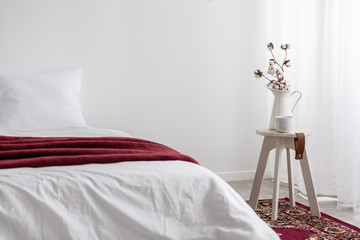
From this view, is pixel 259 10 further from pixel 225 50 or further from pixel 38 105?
pixel 38 105

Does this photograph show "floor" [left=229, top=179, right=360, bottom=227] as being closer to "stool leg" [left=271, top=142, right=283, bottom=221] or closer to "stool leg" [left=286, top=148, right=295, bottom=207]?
"stool leg" [left=286, top=148, right=295, bottom=207]

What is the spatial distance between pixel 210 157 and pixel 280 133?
3.96 feet

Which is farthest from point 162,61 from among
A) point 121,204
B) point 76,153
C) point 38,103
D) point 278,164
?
point 121,204

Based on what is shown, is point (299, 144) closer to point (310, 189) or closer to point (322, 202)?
point (310, 189)

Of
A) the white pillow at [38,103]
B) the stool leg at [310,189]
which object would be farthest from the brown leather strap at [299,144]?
the white pillow at [38,103]

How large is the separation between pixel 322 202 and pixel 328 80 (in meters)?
0.88

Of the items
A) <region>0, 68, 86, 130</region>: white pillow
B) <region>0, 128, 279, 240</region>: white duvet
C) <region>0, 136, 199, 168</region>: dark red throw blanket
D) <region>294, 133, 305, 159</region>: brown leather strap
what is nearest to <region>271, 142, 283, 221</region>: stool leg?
<region>294, 133, 305, 159</region>: brown leather strap

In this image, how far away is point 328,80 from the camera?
301 cm

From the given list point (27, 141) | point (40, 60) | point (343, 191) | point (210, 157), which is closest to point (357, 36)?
point (343, 191)

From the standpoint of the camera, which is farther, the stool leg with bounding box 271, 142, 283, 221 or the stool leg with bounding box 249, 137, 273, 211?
the stool leg with bounding box 249, 137, 273, 211

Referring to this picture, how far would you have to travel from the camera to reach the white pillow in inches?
108

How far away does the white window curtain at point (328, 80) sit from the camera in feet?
8.91

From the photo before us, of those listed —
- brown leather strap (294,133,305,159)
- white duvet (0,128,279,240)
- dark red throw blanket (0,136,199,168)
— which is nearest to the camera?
white duvet (0,128,279,240)

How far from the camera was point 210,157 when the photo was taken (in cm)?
368
